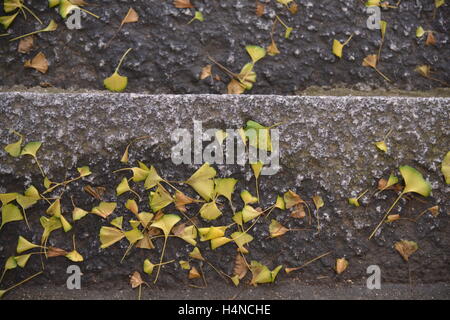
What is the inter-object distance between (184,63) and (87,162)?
0.76 feet

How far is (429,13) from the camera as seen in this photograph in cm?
75

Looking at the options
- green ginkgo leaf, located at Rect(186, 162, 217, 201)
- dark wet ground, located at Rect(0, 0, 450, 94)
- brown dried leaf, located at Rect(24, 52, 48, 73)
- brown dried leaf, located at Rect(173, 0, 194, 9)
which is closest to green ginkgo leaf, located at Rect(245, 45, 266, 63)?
dark wet ground, located at Rect(0, 0, 450, 94)

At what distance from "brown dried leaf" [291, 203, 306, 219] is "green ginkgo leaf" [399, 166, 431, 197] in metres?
0.15

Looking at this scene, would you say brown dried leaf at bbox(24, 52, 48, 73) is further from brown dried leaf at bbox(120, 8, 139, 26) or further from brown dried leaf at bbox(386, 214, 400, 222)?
brown dried leaf at bbox(386, 214, 400, 222)

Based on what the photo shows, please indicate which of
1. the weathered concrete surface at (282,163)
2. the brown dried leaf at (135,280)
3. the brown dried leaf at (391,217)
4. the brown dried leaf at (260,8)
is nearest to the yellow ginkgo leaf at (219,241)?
the weathered concrete surface at (282,163)

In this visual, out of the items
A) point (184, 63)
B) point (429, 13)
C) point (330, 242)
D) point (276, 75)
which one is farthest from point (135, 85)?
point (429, 13)

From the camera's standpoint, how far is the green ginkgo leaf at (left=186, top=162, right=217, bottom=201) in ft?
1.98

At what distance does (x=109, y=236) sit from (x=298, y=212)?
0.26 meters

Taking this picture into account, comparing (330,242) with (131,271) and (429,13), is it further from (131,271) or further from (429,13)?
(429,13)

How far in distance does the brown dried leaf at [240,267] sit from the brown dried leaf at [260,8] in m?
0.39

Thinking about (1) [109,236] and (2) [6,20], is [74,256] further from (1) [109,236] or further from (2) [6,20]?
(2) [6,20]

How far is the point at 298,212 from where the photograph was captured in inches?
24.5

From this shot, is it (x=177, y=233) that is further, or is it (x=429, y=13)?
(x=429, y=13)

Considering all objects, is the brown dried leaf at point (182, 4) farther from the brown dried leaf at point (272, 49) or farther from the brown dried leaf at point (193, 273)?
the brown dried leaf at point (193, 273)
